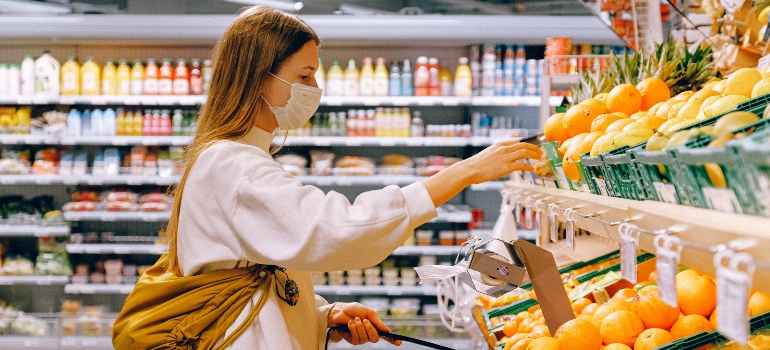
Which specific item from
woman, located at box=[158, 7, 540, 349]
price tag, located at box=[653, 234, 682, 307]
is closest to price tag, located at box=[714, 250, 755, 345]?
price tag, located at box=[653, 234, 682, 307]

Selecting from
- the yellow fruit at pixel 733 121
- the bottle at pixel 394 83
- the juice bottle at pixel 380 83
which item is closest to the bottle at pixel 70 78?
the juice bottle at pixel 380 83

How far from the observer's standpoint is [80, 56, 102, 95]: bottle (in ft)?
15.8

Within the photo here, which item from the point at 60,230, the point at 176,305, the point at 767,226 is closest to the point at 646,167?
the point at 767,226

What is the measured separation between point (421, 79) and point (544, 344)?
3.56 m

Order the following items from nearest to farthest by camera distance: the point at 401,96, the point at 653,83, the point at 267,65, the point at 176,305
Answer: the point at 176,305 → the point at 267,65 → the point at 653,83 → the point at 401,96

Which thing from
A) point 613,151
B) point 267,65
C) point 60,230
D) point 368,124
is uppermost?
point 267,65

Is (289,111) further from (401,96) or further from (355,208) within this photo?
(401,96)

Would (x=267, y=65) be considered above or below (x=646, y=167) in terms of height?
above

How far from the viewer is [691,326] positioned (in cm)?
124

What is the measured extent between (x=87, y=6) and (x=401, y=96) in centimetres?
253

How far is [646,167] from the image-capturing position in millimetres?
1012

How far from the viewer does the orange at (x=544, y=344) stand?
1.39 meters

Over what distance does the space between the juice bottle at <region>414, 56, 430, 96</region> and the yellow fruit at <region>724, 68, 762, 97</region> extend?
11.7ft

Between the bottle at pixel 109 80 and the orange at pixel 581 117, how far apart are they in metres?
3.96
